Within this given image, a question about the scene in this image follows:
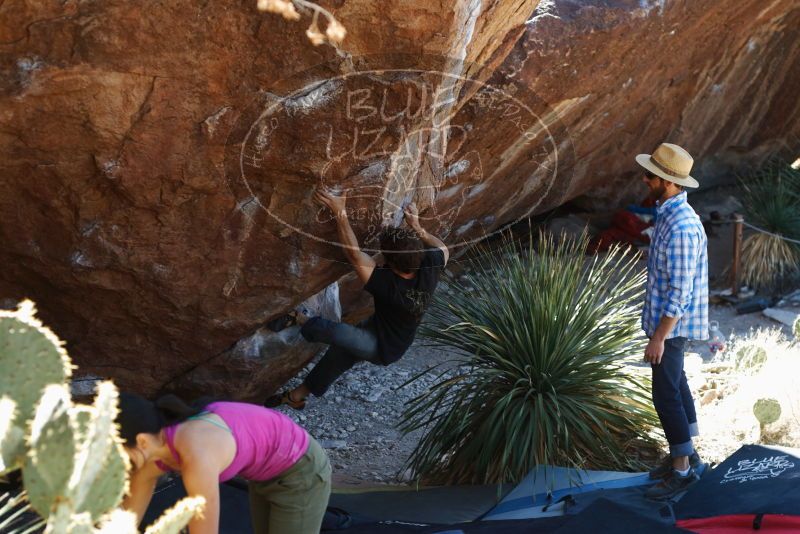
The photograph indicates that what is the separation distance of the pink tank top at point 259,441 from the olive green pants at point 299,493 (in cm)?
4

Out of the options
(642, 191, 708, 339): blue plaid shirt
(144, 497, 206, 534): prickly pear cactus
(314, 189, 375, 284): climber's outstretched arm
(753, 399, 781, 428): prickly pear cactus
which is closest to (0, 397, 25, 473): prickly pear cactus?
(144, 497, 206, 534): prickly pear cactus

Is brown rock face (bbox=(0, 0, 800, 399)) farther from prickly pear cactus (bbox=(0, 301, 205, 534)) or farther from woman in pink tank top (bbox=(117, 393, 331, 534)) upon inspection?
prickly pear cactus (bbox=(0, 301, 205, 534))

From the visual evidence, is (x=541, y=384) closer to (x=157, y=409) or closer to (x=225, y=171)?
(x=225, y=171)

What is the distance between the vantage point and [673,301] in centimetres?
472

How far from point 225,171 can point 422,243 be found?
1.22 meters

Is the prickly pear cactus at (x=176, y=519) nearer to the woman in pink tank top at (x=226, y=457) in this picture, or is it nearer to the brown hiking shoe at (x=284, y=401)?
the woman in pink tank top at (x=226, y=457)

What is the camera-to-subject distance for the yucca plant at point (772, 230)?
10562mm

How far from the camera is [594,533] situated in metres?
4.41

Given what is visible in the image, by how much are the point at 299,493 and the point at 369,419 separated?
3.55 metres

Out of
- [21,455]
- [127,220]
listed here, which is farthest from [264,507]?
[127,220]

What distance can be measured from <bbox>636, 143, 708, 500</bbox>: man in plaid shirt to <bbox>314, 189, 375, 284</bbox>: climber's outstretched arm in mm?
1417

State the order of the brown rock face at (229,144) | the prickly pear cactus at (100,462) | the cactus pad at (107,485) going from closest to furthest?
the prickly pear cactus at (100,462) → the cactus pad at (107,485) → the brown rock face at (229,144)

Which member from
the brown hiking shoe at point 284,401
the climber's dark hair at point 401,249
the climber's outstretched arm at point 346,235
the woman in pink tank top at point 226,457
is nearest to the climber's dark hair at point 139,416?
the woman in pink tank top at point 226,457

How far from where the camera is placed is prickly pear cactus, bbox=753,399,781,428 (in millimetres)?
5488
